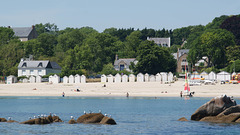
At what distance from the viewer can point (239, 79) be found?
94.7 meters

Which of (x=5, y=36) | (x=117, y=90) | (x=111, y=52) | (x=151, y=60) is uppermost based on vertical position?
(x=5, y=36)

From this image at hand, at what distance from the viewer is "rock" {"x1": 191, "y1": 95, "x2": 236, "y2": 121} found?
40.7 metres

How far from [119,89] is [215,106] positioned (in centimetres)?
5086

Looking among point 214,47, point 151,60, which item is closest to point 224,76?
point 214,47

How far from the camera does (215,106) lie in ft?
135

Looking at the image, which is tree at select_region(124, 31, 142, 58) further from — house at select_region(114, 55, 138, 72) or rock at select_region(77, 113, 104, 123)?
rock at select_region(77, 113, 104, 123)

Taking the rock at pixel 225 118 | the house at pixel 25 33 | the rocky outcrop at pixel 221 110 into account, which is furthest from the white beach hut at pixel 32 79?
the house at pixel 25 33

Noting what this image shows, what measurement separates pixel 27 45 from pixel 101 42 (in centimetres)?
2500

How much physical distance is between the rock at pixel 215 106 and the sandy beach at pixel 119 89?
121ft

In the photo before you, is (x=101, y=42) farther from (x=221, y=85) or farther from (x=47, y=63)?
(x=221, y=85)

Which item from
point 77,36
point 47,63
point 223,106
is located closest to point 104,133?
point 223,106

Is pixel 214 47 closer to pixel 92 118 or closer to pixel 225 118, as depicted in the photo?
pixel 225 118

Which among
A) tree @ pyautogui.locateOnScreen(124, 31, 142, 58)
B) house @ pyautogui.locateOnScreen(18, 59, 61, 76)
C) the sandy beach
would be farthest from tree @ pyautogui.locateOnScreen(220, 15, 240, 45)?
house @ pyautogui.locateOnScreen(18, 59, 61, 76)

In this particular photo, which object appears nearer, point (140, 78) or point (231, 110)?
point (231, 110)
